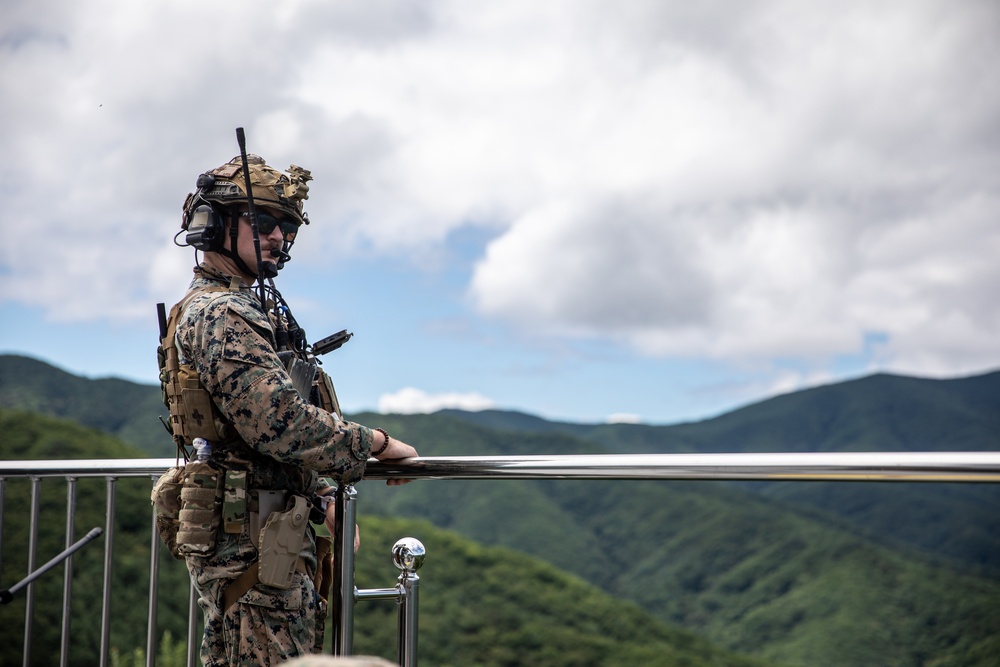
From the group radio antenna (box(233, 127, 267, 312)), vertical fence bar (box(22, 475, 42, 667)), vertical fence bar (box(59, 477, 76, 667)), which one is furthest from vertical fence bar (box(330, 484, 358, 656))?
vertical fence bar (box(22, 475, 42, 667))

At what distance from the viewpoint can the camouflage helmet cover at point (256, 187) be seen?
2865 mm

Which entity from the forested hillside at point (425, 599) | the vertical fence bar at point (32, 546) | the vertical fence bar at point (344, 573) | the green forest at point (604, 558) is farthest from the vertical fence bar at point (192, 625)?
the forested hillside at point (425, 599)

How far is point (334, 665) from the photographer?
118 centimetres

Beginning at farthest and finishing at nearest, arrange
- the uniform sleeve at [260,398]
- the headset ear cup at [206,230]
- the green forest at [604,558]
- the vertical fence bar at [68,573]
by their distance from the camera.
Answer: the green forest at [604,558]
the vertical fence bar at [68,573]
the headset ear cup at [206,230]
the uniform sleeve at [260,398]

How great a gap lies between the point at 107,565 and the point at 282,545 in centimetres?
111

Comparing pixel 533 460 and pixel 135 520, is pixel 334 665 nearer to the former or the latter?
pixel 533 460

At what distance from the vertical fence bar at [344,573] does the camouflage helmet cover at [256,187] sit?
0.89 meters

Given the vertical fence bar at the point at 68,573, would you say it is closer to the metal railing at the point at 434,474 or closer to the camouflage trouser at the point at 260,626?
the metal railing at the point at 434,474

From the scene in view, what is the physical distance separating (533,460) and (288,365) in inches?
A: 31.6

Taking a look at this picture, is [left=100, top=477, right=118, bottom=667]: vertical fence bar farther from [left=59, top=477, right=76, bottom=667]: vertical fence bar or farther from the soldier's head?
the soldier's head

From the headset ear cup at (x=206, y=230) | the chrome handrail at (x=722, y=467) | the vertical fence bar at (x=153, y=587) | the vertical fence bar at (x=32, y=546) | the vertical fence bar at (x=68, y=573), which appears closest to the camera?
the chrome handrail at (x=722, y=467)

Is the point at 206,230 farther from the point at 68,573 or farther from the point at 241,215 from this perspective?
the point at 68,573

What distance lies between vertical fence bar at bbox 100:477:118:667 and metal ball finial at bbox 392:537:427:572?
3.55ft

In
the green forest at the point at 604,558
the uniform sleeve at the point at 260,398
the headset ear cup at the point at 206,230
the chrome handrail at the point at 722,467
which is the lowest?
the green forest at the point at 604,558
